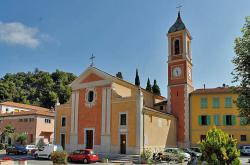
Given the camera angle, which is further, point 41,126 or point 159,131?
point 41,126

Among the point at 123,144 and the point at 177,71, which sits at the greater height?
the point at 177,71

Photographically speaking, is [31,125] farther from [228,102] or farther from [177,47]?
[228,102]

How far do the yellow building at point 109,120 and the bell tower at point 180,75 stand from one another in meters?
1.36

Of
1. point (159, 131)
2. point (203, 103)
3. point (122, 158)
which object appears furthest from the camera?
point (203, 103)

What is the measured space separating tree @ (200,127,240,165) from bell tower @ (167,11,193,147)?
26.9 meters

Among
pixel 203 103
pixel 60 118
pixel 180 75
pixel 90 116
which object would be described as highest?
pixel 180 75

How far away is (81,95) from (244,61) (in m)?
24.7

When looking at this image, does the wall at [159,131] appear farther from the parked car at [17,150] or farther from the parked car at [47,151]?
the parked car at [17,150]

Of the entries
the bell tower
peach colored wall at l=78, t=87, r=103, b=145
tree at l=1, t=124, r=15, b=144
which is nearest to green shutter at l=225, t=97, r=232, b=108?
the bell tower

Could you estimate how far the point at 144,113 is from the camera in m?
32.0

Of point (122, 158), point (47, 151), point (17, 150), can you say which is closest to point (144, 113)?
point (122, 158)

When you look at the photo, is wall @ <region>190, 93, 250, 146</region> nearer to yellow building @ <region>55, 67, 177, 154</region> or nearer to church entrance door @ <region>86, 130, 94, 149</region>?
yellow building @ <region>55, 67, 177, 154</region>

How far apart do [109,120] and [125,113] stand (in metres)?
2.37

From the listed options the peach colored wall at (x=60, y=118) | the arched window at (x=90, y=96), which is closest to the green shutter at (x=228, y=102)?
the arched window at (x=90, y=96)
